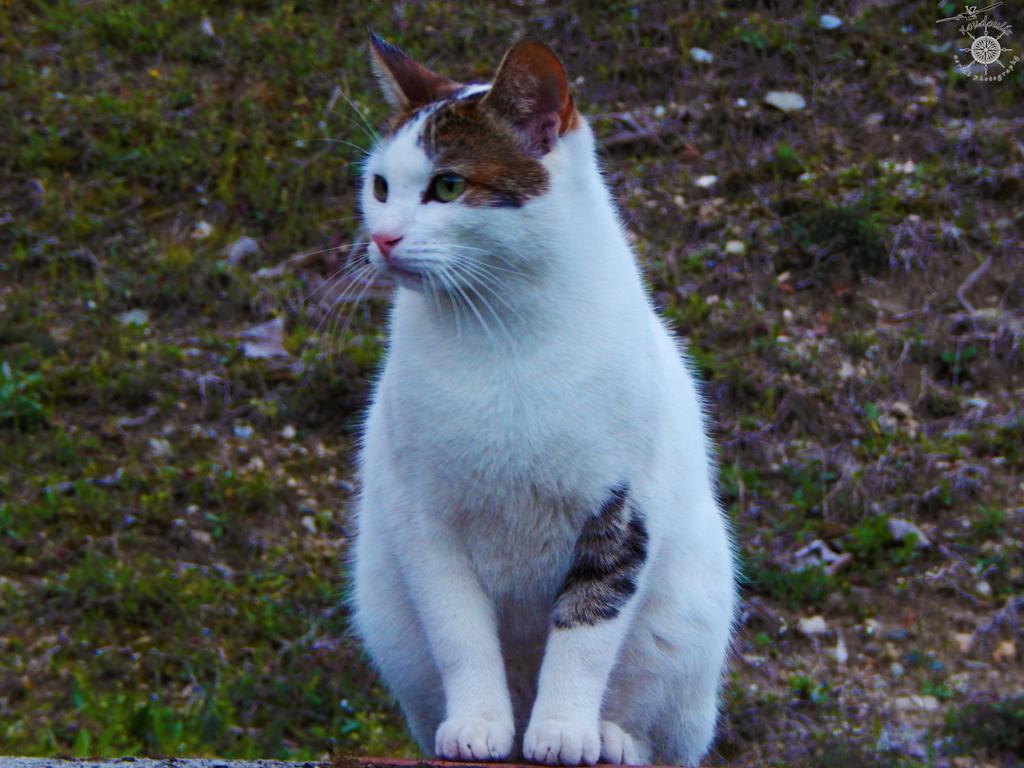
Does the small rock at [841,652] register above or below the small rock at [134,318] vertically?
below

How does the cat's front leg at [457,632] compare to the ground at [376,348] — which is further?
the ground at [376,348]

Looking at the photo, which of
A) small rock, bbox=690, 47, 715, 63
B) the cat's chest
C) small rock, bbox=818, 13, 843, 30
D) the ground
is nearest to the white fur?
the cat's chest

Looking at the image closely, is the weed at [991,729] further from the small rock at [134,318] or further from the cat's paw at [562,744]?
the small rock at [134,318]

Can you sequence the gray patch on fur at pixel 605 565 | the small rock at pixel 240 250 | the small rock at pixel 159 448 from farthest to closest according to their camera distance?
the small rock at pixel 240 250 → the small rock at pixel 159 448 → the gray patch on fur at pixel 605 565

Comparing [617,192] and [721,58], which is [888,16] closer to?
[721,58]

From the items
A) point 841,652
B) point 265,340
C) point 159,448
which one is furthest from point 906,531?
point 159,448

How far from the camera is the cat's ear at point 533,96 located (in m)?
2.79

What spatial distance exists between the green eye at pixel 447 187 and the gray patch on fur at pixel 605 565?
2.39 feet

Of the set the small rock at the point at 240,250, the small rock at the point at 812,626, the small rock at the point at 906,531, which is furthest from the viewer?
the small rock at the point at 240,250

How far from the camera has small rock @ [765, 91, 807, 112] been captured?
6336 millimetres

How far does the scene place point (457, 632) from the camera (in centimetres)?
278

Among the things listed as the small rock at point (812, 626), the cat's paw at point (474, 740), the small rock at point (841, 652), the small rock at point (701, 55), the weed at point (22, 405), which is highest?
the cat's paw at point (474, 740)

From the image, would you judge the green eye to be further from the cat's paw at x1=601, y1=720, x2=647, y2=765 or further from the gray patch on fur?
the cat's paw at x1=601, y1=720, x2=647, y2=765

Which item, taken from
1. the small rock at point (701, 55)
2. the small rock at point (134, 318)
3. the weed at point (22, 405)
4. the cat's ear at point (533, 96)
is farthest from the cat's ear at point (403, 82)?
the small rock at point (701, 55)
